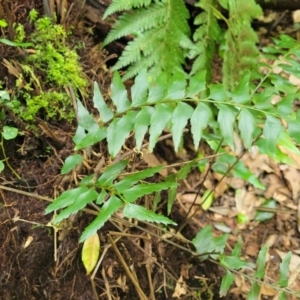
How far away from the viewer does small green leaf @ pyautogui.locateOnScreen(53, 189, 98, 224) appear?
150 cm

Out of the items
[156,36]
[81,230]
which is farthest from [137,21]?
[81,230]

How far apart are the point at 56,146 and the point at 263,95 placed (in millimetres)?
921

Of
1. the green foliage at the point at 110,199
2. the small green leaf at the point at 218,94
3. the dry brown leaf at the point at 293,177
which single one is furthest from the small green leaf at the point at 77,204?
the dry brown leaf at the point at 293,177

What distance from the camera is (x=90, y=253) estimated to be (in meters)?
1.98

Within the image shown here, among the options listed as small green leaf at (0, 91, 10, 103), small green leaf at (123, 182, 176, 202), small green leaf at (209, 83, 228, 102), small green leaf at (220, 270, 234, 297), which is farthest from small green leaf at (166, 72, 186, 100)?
small green leaf at (220, 270, 234, 297)

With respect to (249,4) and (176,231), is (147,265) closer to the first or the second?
(176,231)

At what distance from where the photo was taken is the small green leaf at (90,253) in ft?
6.45

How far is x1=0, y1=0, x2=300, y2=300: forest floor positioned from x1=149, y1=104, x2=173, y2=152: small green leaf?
449 mm

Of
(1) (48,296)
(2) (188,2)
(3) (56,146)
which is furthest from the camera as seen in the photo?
(2) (188,2)

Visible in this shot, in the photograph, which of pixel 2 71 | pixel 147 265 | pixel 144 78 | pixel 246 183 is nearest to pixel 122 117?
pixel 144 78

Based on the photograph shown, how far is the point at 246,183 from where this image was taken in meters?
2.81

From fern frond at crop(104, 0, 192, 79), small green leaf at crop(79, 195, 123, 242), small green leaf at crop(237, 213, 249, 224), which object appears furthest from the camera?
small green leaf at crop(237, 213, 249, 224)

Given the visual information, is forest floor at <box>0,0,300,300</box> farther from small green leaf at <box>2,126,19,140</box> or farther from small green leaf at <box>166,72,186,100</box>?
small green leaf at <box>166,72,186,100</box>

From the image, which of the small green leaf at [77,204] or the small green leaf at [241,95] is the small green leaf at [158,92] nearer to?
the small green leaf at [241,95]
